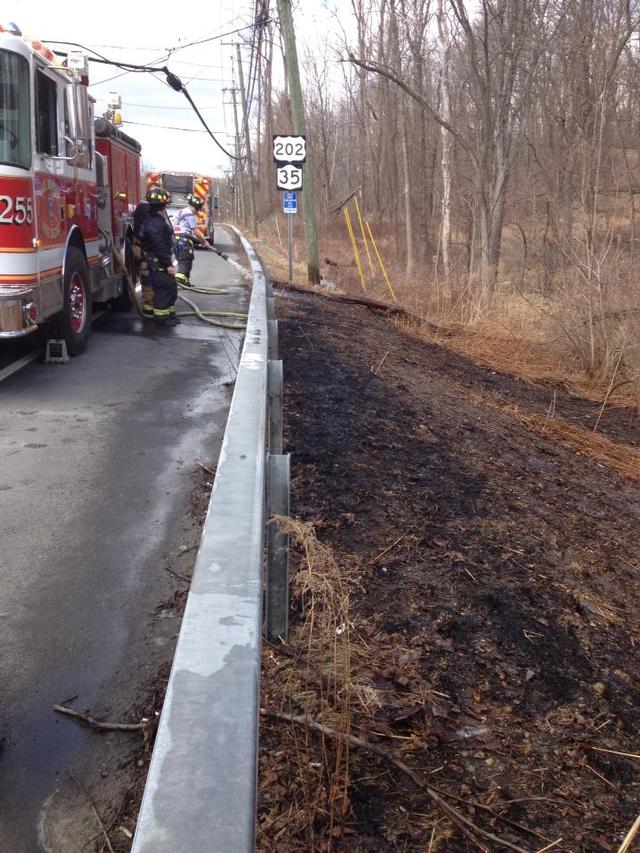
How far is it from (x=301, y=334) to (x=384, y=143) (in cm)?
3405

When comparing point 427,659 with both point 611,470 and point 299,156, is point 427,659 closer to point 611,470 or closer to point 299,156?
point 611,470

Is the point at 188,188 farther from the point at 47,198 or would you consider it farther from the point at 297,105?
the point at 47,198

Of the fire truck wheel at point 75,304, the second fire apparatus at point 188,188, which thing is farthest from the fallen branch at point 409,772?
the second fire apparatus at point 188,188

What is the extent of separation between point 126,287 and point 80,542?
8.62 m

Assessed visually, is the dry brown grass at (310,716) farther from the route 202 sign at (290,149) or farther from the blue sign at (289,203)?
the blue sign at (289,203)

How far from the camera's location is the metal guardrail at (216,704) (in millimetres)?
944

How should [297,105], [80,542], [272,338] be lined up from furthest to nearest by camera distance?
1. [297,105]
2. [272,338]
3. [80,542]

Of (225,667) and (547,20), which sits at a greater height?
(547,20)

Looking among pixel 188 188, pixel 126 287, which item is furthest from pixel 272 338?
Result: pixel 188 188

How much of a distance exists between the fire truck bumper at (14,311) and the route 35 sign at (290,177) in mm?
10816

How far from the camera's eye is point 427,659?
3.16 m

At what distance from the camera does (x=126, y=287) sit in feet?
40.8

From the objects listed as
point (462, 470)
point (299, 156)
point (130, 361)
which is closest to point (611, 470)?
point (462, 470)

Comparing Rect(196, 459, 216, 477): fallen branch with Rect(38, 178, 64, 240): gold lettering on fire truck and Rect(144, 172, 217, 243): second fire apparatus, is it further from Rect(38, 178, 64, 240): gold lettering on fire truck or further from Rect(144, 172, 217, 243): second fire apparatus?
Rect(144, 172, 217, 243): second fire apparatus
